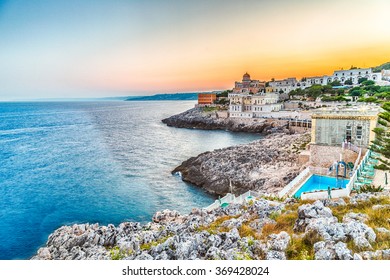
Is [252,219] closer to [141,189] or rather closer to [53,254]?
[53,254]

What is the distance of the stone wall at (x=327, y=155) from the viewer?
8.19 metres

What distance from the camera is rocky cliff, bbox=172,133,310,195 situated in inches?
390

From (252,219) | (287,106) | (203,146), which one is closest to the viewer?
(252,219)

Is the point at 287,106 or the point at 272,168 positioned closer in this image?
the point at 272,168

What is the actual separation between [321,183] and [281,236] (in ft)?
16.7

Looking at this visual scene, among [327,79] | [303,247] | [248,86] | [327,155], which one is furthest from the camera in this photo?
[248,86]

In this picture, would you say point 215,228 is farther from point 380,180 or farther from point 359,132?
point 359,132

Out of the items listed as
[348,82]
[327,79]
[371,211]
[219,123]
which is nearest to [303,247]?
[371,211]

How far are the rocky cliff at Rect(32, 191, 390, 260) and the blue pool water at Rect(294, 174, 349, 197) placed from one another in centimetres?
265

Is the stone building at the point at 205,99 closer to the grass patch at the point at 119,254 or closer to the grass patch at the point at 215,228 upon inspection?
the grass patch at the point at 215,228

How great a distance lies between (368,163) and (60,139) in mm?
21965

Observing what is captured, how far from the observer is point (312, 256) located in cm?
264

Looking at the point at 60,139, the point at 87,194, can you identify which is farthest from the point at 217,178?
the point at 60,139

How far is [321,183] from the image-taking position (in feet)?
24.6
